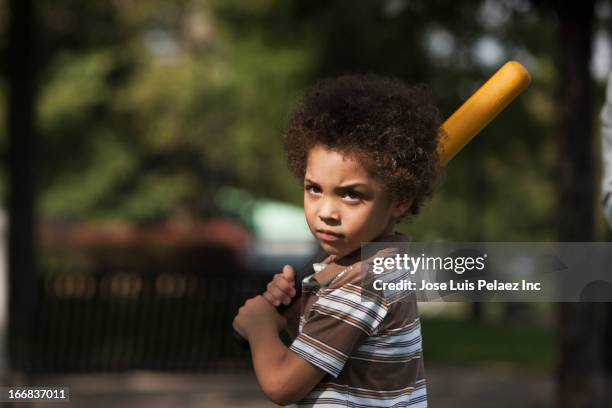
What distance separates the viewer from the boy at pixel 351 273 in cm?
199

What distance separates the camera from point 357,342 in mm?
1997

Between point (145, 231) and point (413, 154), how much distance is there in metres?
28.2

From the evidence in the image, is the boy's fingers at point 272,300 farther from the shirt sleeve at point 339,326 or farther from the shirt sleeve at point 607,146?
the shirt sleeve at point 607,146

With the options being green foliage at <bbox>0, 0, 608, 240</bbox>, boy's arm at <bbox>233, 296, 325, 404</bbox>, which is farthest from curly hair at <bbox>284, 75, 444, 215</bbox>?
green foliage at <bbox>0, 0, 608, 240</bbox>

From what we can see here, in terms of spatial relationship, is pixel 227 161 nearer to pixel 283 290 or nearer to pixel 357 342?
pixel 283 290

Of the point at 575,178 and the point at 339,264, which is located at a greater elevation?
the point at 575,178

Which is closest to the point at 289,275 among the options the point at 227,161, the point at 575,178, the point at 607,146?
the point at 607,146

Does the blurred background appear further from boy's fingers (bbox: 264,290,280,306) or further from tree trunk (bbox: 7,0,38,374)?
boy's fingers (bbox: 264,290,280,306)

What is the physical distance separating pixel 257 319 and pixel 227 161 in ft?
90.6

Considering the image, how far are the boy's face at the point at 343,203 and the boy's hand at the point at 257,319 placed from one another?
0.18 meters

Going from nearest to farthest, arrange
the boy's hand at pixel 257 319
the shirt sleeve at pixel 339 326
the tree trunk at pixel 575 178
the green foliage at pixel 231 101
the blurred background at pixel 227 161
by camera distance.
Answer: the shirt sleeve at pixel 339 326, the boy's hand at pixel 257 319, the tree trunk at pixel 575 178, the blurred background at pixel 227 161, the green foliage at pixel 231 101

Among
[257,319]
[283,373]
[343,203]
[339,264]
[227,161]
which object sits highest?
[227,161]

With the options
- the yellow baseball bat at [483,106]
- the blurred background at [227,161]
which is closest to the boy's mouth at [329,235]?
the yellow baseball bat at [483,106]

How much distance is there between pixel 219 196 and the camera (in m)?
33.3
